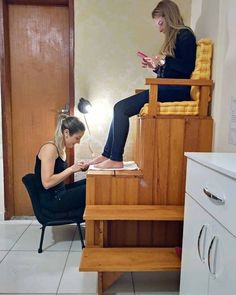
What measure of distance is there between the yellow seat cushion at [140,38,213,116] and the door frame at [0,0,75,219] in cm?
107

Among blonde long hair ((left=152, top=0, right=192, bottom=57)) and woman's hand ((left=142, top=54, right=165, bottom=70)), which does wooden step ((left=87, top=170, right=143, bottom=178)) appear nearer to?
woman's hand ((left=142, top=54, right=165, bottom=70))

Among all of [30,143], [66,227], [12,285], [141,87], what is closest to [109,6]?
[141,87]

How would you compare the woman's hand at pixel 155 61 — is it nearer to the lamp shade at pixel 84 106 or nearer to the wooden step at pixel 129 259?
the lamp shade at pixel 84 106

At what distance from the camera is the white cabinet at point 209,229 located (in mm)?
893

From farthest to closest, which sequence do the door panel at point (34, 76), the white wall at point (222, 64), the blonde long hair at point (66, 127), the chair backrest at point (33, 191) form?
the door panel at point (34, 76), the blonde long hair at point (66, 127), the chair backrest at point (33, 191), the white wall at point (222, 64)

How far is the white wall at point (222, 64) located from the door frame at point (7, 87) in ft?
4.15

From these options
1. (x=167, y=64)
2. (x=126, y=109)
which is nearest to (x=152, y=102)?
(x=126, y=109)

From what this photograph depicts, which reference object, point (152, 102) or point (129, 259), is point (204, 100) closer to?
point (152, 102)

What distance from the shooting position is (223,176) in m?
0.94

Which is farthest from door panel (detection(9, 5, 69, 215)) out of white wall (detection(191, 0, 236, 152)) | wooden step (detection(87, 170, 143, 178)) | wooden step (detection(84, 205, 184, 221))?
white wall (detection(191, 0, 236, 152))

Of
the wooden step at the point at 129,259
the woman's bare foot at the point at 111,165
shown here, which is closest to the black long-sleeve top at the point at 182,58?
the woman's bare foot at the point at 111,165

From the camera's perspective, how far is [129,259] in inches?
64.7

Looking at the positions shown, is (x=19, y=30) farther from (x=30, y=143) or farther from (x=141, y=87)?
(x=141, y=87)

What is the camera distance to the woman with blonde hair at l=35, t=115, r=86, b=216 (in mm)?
2141
